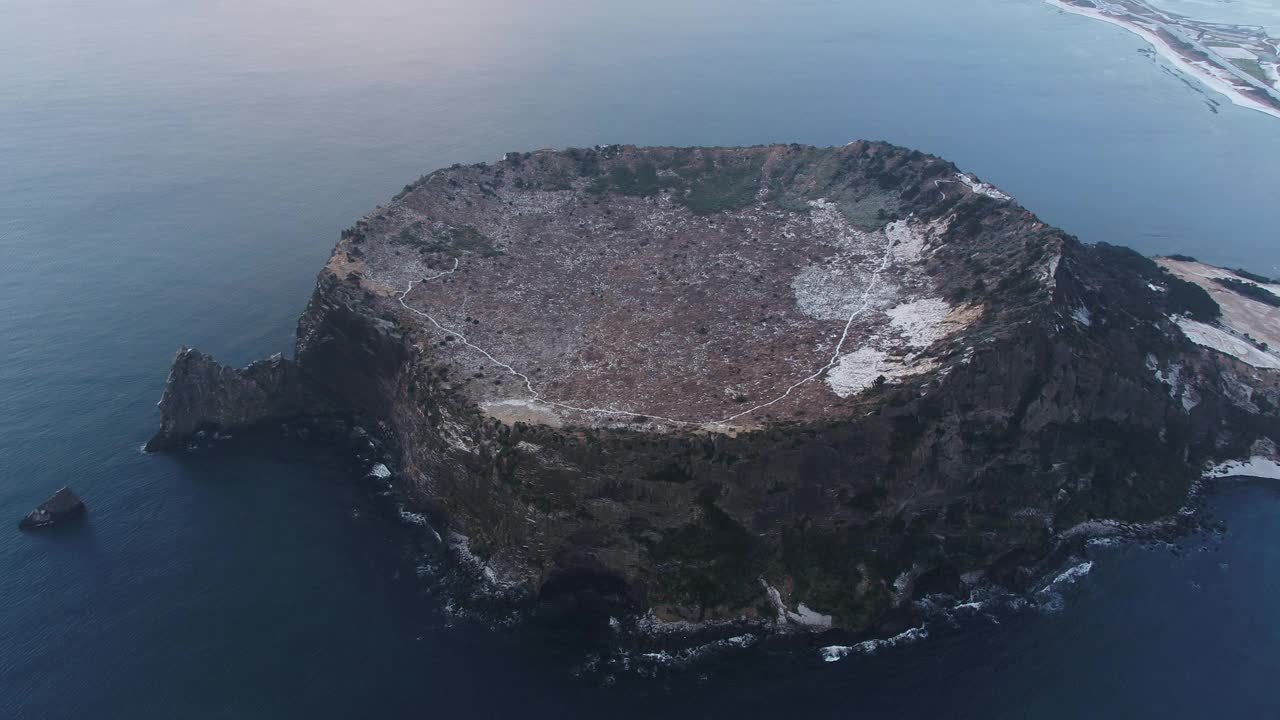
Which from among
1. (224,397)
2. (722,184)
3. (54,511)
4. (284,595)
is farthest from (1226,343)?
(54,511)

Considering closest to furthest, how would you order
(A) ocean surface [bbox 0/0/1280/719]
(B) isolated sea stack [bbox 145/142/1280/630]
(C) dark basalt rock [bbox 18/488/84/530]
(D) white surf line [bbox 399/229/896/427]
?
(A) ocean surface [bbox 0/0/1280/719], (B) isolated sea stack [bbox 145/142/1280/630], (D) white surf line [bbox 399/229/896/427], (C) dark basalt rock [bbox 18/488/84/530]

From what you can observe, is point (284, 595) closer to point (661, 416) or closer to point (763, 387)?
point (661, 416)

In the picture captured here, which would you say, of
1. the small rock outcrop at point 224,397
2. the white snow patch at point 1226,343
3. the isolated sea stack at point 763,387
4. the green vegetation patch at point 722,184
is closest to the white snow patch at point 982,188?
the isolated sea stack at point 763,387

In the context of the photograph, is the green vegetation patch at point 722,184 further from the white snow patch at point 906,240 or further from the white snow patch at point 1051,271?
the white snow patch at point 1051,271

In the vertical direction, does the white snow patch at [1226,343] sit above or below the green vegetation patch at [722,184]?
below

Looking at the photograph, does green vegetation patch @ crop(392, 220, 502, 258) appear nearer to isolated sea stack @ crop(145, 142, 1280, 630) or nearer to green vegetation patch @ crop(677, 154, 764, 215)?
isolated sea stack @ crop(145, 142, 1280, 630)

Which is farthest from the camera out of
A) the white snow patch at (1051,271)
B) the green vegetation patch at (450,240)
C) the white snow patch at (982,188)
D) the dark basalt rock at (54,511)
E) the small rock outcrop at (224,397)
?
the white snow patch at (982,188)

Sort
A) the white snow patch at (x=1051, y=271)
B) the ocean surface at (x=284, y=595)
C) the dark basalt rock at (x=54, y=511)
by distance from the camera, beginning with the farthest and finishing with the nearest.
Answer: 1. the white snow patch at (x=1051, y=271)
2. the dark basalt rock at (x=54, y=511)
3. the ocean surface at (x=284, y=595)

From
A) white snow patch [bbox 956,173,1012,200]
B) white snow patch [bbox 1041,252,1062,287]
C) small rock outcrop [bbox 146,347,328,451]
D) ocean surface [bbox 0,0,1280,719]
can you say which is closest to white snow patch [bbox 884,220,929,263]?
white snow patch [bbox 956,173,1012,200]

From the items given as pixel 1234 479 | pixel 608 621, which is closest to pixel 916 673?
pixel 608 621
